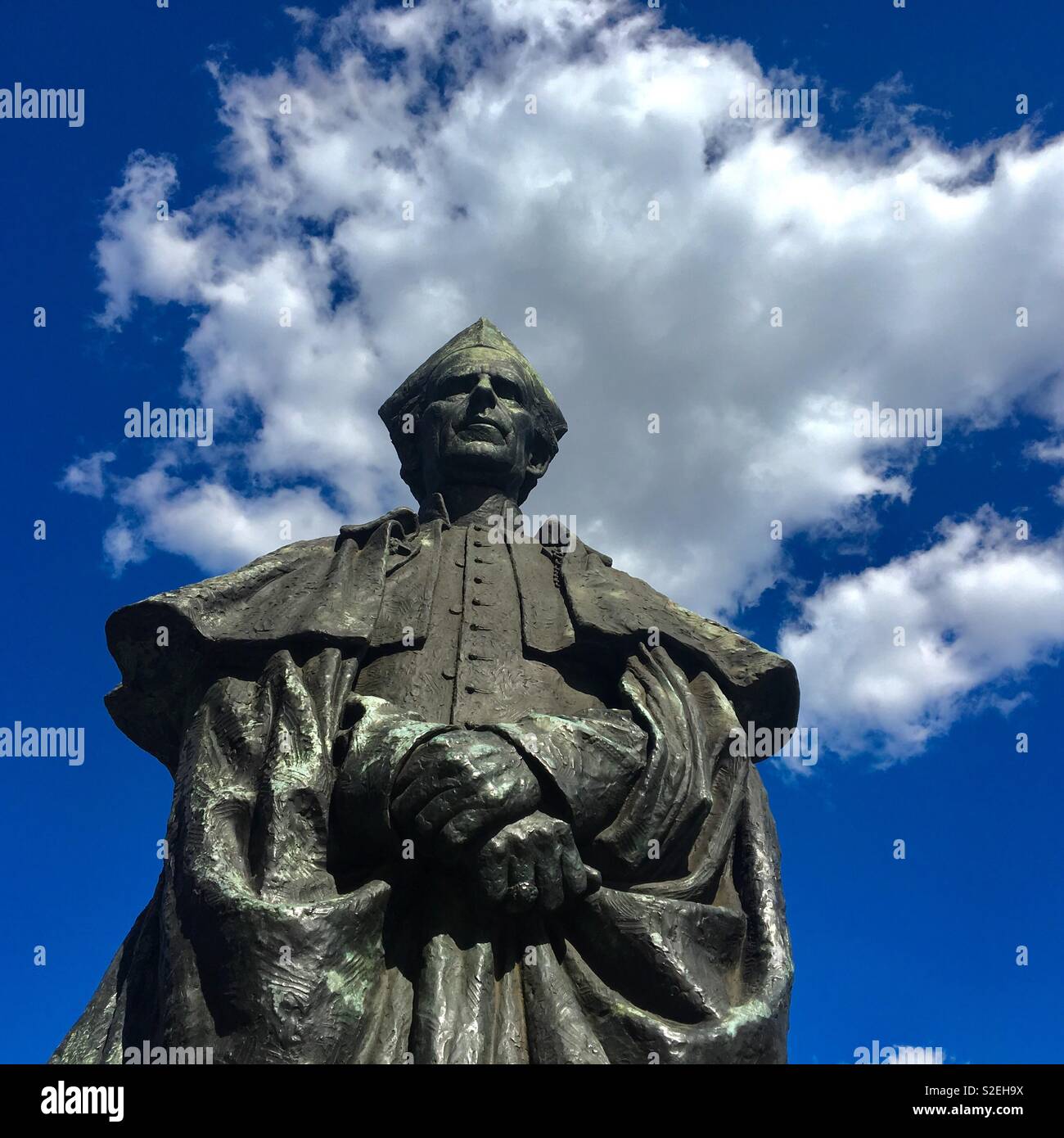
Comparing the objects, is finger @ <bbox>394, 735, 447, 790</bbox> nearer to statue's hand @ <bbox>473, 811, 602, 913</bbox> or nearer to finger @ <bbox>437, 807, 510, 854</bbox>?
finger @ <bbox>437, 807, 510, 854</bbox>

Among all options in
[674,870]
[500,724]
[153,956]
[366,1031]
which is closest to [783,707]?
[674,870]

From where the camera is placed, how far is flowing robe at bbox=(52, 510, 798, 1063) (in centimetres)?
506

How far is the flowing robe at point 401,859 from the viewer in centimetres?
506

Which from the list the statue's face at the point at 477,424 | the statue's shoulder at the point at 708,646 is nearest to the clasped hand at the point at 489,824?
the statue's shoulder at the point at 708,646

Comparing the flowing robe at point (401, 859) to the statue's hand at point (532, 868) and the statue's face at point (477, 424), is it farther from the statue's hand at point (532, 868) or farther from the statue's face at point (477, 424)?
the statue's face at point (477, 424)

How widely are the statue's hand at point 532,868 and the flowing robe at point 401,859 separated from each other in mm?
119

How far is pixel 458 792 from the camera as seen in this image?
17.2 feet

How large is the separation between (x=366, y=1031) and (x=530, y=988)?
0.71m

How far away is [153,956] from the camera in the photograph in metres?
6.06

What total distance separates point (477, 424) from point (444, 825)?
405 cm

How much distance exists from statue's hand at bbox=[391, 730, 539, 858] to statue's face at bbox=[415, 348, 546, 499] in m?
3.52
